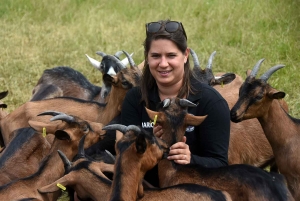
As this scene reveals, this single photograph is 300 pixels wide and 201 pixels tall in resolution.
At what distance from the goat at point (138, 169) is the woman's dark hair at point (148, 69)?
2.31ft

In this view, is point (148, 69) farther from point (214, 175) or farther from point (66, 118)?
point (214, 175)

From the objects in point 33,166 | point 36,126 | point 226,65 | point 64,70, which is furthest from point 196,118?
point 226,65

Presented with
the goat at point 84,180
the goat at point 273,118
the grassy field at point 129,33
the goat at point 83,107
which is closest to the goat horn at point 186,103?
the goat at point 84,180

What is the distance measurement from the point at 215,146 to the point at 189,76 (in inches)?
25.6

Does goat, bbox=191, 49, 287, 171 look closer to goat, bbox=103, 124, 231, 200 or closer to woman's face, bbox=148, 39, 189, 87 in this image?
woman's face, bbox=148, 39, 189, 87

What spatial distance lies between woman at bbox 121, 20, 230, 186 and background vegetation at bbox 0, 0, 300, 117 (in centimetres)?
469

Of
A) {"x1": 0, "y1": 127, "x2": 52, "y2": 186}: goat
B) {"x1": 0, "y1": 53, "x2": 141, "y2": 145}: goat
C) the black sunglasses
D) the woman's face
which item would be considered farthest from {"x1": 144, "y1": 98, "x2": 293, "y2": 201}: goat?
{"x1": 0, "y1": 53, "x2": 141, "y2": 145}: goat

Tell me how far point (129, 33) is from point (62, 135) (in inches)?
295

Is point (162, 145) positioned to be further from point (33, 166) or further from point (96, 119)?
point (96, 119)

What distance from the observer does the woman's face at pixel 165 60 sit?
599cm

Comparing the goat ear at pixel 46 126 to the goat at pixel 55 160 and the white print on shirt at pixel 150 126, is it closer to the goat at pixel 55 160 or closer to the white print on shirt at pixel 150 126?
the goat at pixel 55 160

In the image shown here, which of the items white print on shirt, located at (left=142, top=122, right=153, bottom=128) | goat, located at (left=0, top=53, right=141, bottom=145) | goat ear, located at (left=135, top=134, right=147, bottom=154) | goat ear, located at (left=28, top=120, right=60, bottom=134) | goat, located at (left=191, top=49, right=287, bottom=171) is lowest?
goat, located at (left=191, top=49, right=287, bottom=171)

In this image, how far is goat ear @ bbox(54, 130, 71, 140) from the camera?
666cm

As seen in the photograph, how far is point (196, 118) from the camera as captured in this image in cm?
585
